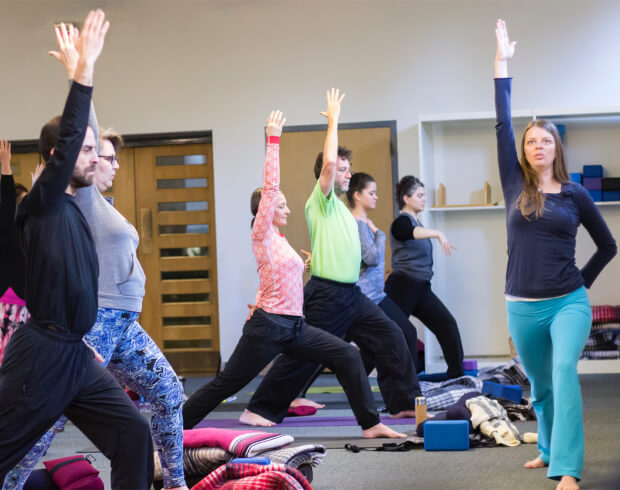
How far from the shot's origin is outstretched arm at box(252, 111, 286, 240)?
4020 millimetres

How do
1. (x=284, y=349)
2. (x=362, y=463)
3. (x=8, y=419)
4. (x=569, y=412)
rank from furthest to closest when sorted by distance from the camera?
1. (x=284, y=349)
2. (x=362, y=463)
3. (x=569, y=412)
4. (x=8, y=419)

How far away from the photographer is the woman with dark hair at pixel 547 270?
3215mm

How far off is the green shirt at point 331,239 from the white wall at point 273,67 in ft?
10.1

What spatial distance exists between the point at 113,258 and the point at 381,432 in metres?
2.00

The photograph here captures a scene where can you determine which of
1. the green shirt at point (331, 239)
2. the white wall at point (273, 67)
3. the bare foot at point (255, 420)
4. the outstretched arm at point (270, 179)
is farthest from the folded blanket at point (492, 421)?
the white wall at point (273, 67)

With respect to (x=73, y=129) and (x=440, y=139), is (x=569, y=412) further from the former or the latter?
(x=440, y=139)

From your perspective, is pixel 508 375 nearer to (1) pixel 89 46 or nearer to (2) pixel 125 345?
(2) pixel 125 345

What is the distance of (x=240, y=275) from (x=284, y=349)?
11.6 feet

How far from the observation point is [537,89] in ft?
24.7

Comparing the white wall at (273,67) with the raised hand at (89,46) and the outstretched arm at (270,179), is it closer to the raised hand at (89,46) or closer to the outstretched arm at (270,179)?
the outstretched arm at (270,179)

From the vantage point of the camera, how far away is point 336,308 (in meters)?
4.77

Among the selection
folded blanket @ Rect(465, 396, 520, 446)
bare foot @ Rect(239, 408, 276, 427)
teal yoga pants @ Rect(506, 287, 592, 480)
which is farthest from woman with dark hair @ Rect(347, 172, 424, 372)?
teal yoga pants @ Rect(506, 287, 592, 480)

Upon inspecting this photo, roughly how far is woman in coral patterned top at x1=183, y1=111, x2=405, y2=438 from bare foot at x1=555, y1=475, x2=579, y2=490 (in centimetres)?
137

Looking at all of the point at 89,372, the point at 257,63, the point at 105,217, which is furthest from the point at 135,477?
the point at 257,63
